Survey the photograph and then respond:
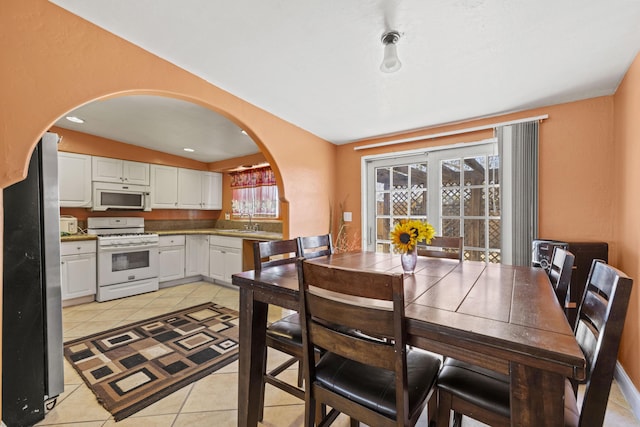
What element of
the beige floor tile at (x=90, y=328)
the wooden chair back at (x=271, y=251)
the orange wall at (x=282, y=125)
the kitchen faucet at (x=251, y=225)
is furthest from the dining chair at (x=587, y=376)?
the kitchen faucet at (x=251, y=225)

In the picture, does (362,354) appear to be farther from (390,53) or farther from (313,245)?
(390,53)

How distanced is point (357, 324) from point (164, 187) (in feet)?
14.9

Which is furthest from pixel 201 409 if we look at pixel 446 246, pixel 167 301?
pixel 167 301

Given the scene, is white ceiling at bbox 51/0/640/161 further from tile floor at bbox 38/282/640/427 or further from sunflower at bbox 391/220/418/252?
tile floor at bbox 38/282/640/427

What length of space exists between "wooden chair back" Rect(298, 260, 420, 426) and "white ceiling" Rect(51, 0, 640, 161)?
1.36 metres

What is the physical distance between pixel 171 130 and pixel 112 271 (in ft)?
6.59

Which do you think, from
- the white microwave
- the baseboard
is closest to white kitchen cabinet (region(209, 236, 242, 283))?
the white microwave

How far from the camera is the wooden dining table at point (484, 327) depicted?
76 cm

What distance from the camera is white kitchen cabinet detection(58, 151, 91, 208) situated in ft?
11.4

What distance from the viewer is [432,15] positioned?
1440mm

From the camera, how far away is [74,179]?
357cm

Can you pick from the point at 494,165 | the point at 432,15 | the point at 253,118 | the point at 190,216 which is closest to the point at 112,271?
the point at 190,216

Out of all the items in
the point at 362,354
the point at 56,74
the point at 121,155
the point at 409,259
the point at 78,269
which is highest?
the point at 121,155

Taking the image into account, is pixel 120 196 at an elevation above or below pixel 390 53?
below
